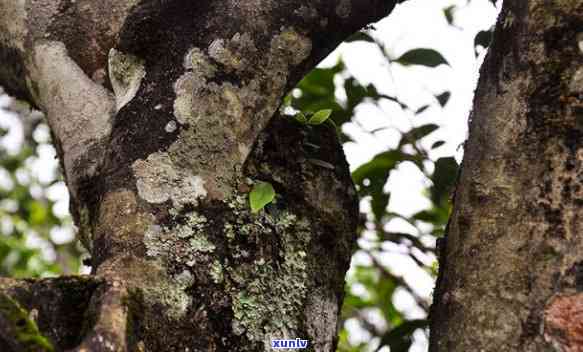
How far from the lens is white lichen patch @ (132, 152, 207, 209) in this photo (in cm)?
118

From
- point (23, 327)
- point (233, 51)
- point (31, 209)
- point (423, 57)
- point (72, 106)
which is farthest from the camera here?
point (31, 209)

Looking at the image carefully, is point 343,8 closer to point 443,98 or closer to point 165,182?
point 165,182

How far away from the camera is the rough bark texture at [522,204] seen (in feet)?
3.24

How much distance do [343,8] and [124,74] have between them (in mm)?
408

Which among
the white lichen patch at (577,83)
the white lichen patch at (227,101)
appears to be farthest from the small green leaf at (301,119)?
the white lichen patch at (577,83)

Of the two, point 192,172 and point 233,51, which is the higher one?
point 233,51

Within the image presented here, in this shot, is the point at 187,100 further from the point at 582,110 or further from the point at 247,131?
the point at 582,110

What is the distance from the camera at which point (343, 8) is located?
54.6 inches

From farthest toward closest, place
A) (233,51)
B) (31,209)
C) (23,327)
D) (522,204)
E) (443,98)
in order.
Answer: (31,209) < (443,98) < (233,51) < (522,204) < (23,327)

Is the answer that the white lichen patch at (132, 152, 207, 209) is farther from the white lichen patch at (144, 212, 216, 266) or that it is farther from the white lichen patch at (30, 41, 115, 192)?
the white lichen patch at (30, 41, 115, 192)

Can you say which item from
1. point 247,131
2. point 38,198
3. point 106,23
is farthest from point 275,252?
point 38,198

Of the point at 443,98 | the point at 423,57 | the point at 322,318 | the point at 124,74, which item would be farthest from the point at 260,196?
the point at 443,98

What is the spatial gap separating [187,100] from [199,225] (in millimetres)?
214

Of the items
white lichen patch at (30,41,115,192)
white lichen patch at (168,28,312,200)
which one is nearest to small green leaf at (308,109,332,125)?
white lichen patch at (168,28,312,200)
